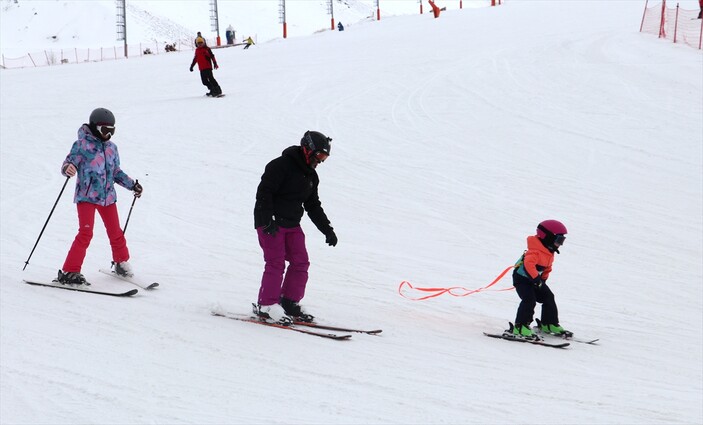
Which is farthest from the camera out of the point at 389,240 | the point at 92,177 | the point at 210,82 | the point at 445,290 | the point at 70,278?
the point at 210,82

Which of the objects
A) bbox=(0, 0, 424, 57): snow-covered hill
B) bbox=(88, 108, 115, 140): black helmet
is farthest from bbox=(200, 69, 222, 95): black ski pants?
bbox=(0, 0, 424, 57): snow-covered hill

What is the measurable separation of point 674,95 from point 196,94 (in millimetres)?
11567

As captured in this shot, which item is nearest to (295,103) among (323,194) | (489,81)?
(489,81)

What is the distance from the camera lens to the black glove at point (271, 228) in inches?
220

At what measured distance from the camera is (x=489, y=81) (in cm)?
1927

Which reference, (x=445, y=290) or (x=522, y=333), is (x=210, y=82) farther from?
(x=522, y=333)


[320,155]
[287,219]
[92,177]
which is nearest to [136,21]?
[92,177]

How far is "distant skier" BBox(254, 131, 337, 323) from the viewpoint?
5.61 meters

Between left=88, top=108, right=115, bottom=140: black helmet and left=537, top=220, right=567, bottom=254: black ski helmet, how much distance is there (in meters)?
3.56

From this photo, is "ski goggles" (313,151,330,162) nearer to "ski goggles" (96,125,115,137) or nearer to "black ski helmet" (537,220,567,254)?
"black ski helmet" (537,220,567,254)

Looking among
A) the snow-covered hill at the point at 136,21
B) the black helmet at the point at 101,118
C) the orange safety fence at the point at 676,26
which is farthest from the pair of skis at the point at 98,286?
the snow-covered hill at the point at 136,21

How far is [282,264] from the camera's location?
5883 millimetres

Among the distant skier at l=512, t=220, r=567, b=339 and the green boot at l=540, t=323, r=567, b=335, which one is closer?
the distant skier at l=512, t=220, r=567, b=339

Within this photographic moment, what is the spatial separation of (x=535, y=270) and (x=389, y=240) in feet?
11.5
